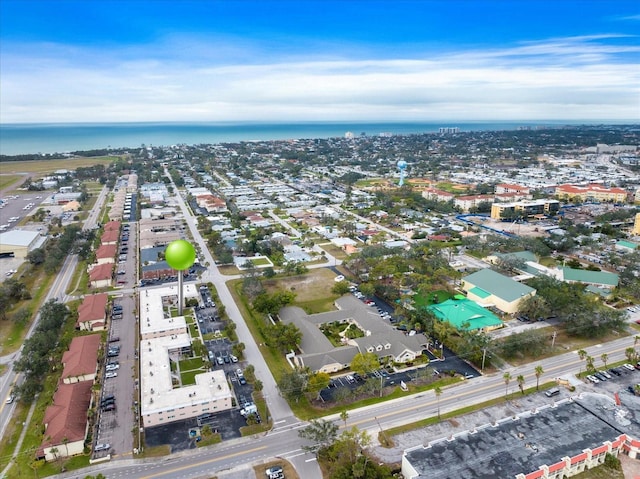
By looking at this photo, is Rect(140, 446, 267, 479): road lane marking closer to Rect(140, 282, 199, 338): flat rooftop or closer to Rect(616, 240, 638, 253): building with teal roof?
Rect(140, 282, 199, 338): flat rooftop

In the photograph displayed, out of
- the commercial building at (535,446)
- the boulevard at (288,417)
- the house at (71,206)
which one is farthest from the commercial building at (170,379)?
the house at (71,206)

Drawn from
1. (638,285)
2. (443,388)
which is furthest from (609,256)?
(443,388)

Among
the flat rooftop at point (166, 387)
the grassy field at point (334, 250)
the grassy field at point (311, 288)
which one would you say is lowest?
the grassy field at point (311, 288)

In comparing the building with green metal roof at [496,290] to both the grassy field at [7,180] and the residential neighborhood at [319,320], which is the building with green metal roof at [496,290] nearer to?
the residential neighborhood at [319,320]

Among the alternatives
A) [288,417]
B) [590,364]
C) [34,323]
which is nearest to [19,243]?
[34,323]

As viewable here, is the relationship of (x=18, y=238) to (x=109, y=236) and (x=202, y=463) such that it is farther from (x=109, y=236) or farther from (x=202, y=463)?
(x=202, y=463)

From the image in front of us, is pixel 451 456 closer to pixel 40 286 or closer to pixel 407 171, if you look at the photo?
pixel 40 286
